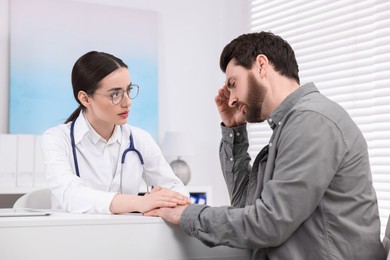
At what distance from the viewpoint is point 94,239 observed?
1238mm

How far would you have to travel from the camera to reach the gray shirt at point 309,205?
126 cm

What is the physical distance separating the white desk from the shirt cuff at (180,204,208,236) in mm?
38

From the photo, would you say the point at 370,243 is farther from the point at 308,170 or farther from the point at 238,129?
the point at 238,129

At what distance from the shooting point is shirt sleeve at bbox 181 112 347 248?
126 cm

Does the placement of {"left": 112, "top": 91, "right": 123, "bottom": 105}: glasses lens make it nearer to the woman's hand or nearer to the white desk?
the woman's hand

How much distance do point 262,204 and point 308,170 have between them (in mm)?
130

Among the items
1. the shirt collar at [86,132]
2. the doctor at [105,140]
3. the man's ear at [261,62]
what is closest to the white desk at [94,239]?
the man's ear at [261,62]

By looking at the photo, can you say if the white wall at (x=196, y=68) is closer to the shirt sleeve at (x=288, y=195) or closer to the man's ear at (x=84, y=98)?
the man's ear at (x=84, y=98)

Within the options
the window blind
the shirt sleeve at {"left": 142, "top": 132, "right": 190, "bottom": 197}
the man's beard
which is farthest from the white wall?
the man's beard

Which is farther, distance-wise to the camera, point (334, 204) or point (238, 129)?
point (238, 129)

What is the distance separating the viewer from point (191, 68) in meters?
4.84

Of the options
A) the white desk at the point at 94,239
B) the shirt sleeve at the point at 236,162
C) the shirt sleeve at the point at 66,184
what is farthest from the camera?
the shirt sleeve at the point at 236,162

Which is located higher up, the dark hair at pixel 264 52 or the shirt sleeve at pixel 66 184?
the dark hair at pixel 264 52

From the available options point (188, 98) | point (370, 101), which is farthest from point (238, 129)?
point (188, 98)
